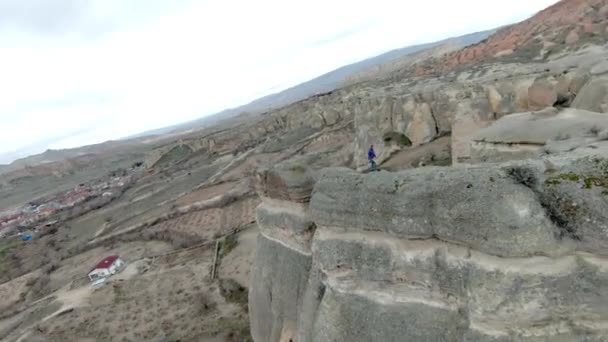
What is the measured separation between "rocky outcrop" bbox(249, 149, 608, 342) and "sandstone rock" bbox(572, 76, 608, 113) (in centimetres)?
864

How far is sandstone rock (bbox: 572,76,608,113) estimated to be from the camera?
12959mm

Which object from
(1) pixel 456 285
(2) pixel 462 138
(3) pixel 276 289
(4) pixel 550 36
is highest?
(1) pixel 456 285

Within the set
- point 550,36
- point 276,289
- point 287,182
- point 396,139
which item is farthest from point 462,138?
point 550,36

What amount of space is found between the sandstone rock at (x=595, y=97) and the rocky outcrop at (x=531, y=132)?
2592mm

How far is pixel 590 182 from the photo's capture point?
5.48 metres

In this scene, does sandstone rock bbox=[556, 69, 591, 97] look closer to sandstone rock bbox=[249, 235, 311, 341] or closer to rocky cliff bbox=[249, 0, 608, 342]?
rocky cliff bbox=[249, 0, 608, 342]

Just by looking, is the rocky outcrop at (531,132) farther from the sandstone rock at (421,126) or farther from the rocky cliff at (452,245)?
the sandstone rock at (421,126)

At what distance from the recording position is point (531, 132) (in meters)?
10.7

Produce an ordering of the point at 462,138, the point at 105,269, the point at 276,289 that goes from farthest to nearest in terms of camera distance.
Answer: the point at 105,269 < the point at 462,138 < the point at 276,289

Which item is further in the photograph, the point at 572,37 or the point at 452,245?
the point at 572,37

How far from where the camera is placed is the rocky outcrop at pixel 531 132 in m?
9.21

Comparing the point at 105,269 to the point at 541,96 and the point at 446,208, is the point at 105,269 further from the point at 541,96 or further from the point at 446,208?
the point at 446,208

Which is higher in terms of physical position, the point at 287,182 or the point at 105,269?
the point at 287,182

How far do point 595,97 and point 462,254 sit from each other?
10.0 m
